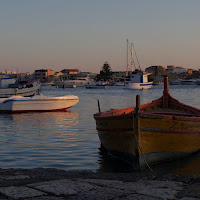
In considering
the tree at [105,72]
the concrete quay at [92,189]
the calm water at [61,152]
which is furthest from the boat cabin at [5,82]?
the tree at [105,72]

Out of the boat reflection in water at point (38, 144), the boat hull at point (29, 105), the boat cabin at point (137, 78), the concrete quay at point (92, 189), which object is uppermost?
the boat cabin at point (137, 78)

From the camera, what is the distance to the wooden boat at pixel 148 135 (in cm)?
1135

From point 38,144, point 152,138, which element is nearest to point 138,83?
point 38,144

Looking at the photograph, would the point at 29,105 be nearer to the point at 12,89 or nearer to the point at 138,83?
the point at 12,89

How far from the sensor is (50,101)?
33719 mm

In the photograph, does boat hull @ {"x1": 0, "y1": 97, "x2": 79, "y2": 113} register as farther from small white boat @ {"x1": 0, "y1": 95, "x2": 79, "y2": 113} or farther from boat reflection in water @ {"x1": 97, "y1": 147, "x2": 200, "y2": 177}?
boat reflection in water @ {"x1": 97, "y1": 147, "x2": 200, "y2": 177}

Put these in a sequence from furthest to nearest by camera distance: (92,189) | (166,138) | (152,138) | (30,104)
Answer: (30,104) < (166,138) < (152,138) < (92,189)

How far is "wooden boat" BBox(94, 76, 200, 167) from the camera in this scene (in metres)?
11.4

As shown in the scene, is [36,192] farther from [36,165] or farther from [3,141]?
[3,141]

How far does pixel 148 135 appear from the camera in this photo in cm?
1150

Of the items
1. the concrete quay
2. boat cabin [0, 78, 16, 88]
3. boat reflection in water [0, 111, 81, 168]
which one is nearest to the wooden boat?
boat reflection in water [0, 111, 81, 168]

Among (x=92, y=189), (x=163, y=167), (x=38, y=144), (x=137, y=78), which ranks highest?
(x=137, y=78)

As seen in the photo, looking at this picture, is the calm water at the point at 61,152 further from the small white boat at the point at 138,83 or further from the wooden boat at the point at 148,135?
the small white boat at the point at 138,83

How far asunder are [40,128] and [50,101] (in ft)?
37.0
